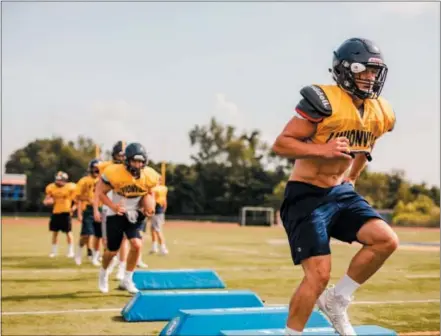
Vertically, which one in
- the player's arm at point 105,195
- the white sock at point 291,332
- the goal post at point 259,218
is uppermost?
the player's arm at point 105,195

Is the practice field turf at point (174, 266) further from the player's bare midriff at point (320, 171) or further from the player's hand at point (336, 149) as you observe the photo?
the player's hand at point (336, 149)

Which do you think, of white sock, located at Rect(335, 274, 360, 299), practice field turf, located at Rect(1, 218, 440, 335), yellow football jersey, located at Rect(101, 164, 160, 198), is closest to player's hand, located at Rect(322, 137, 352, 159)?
white sock, located at Rect(335, 274, 360, 299)

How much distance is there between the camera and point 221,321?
5660 millimetres

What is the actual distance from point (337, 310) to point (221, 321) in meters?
1.17

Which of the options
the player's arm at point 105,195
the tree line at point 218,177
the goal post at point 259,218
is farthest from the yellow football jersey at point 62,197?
the tree line at point 218,177

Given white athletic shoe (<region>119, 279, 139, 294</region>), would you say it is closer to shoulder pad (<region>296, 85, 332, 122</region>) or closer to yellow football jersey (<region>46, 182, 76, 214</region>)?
shoulder pad (<region>296, 85, 332, 122</region>)

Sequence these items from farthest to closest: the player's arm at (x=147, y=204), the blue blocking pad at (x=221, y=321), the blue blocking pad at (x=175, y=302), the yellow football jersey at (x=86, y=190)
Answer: the yellow football jersey at (x=86, y=190) < the player's arm at (x=147, y=204) < the blue blocking pad at (x=175, y=302) < the blue blocking pad at (x=221, y=321)

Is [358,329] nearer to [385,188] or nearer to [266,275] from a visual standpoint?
[266,275]

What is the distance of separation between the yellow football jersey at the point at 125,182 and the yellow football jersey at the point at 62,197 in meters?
7.07

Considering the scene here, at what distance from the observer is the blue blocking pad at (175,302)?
23.5 feet

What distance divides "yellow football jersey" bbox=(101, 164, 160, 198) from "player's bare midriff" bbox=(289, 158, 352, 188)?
4799 mm

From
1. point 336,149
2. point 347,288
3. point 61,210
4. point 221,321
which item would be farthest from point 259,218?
point 336,149

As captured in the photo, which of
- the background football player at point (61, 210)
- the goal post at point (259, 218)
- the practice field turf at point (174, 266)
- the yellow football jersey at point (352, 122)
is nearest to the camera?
the yellow football jersey at point (352, 122)

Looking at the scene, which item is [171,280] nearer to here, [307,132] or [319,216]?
[319,216]
